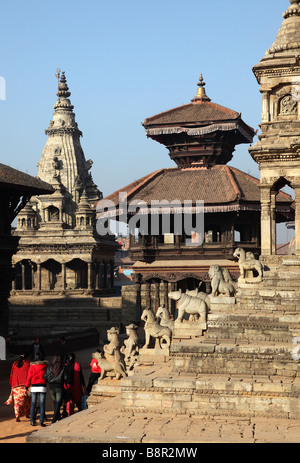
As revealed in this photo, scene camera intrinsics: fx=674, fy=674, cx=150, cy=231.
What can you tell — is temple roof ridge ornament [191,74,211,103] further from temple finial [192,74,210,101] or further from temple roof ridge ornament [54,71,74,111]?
temple roof ridge ornament [54,71,74,111]

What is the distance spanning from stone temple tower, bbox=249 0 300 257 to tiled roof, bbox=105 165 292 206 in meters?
7.97

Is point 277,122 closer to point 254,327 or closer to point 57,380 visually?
point 254,327

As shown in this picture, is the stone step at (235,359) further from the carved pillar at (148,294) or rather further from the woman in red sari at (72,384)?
the carved pillar at (148,294)

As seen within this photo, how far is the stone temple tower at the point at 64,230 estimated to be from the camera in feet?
162

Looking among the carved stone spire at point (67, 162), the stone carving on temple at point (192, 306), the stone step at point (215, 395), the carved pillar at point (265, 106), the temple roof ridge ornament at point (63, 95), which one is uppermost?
the temple roof ridge ornament at point (63, 95)

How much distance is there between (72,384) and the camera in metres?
14.6

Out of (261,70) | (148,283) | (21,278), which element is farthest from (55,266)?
(261,70)

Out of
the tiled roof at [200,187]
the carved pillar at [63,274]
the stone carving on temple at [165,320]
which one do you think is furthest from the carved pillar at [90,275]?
the stone carving on temple at [165,320]

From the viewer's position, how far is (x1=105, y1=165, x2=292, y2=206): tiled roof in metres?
32.5

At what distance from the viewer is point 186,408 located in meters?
13.2

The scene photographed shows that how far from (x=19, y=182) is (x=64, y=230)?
2473cm

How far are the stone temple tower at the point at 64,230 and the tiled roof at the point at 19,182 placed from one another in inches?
835

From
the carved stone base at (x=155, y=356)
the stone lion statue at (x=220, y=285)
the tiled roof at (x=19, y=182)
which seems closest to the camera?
the carved stone base at (x=155, y=356)
